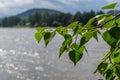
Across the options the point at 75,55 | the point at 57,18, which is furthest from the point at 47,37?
the point at 57,18

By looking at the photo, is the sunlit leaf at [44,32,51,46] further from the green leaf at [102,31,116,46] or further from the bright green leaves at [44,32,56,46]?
the green leaf at [102,31,116,46]

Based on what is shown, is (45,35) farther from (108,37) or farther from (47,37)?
(108,37)

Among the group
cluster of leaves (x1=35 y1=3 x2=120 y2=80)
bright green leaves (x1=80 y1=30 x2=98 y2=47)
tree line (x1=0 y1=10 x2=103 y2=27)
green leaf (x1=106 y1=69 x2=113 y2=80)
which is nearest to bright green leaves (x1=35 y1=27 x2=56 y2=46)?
cluster of leaves (x1=35 y1=3 x2=120 y2=80)

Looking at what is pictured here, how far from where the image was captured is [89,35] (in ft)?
3.82

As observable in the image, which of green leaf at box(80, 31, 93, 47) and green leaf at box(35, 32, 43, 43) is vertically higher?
green leaf at box(80, 31, 93, 47)

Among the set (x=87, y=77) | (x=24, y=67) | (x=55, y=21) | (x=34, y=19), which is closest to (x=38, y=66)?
(x=24, y=67)

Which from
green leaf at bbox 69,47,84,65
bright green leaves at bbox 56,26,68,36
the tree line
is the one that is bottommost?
the tree line

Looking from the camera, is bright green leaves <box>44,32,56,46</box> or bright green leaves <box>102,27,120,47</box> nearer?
bright green leaves <box>102,27,120,47</box>

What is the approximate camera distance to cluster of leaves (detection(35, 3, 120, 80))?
1076mm

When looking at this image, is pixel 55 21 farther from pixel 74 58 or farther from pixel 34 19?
pixel 74 58

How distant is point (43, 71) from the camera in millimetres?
38375

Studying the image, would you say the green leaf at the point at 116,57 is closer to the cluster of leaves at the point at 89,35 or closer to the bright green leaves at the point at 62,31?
the cluster of leaves at the point at 89,35

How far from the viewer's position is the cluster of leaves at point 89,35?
3.53 feet

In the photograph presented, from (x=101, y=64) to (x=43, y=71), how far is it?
37265 mm
